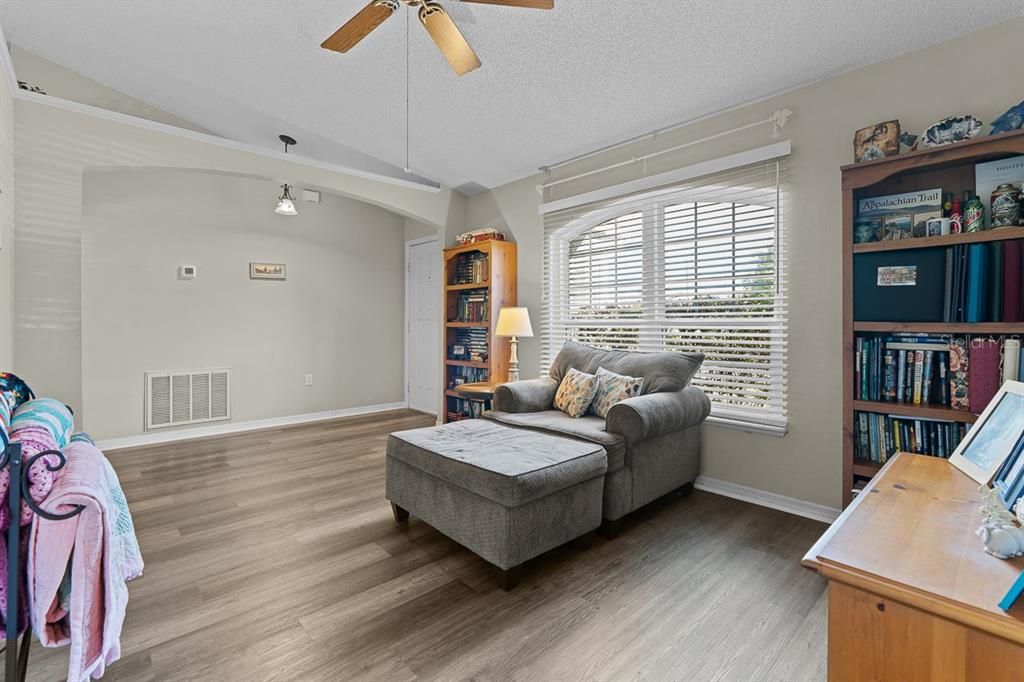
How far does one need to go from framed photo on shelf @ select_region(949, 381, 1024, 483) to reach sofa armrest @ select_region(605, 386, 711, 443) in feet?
3.91

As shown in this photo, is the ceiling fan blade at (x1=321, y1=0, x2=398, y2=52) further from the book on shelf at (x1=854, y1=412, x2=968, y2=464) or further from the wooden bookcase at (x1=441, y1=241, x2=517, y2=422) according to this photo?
the book on shelf at (x1=854, y1=412, x2=968, y2=464)

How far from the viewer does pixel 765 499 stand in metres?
2.94

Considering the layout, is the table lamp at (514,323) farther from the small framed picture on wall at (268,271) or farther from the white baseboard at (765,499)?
the small framed picture on wall at (268,271)

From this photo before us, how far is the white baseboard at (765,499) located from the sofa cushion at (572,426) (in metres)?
0.94

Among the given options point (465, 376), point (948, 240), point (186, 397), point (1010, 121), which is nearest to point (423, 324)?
point (465, 376)

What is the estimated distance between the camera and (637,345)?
11.9ft

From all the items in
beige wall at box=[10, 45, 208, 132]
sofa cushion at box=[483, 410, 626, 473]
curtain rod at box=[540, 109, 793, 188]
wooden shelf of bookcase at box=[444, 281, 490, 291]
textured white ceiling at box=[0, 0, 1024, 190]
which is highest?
beige wall at box=[10, 45, 208, 132]

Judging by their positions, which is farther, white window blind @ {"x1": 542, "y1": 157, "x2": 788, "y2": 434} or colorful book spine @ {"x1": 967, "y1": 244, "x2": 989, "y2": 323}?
white window blind @ {"x1": 542, "y1": 157, "x2": 788, "y2": 434}

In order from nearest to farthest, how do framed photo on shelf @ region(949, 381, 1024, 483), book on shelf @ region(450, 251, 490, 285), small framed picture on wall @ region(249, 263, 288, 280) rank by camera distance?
framed photo on shelf @ region(949, 381, 1024, 483) < book on shelf @ region(450, 251, 490, 285) < small framed picture on wall @ region(249, 263, 288, 280)

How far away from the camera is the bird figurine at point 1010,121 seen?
197 centimetres

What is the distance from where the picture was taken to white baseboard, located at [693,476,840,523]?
271 cm

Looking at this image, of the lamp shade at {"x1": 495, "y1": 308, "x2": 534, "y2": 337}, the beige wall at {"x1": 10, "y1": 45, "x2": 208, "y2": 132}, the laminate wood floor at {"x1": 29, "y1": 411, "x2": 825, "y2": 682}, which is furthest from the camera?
the lamp shade at {"x1": 495, "y1": 308, "x2": 534, "y2": 337}

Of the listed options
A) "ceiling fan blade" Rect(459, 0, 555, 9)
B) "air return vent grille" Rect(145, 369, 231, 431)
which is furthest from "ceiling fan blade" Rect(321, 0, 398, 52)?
"air return vent grille" Rect(145, 369, 231, 431)

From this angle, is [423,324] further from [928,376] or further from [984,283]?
[984,283]
